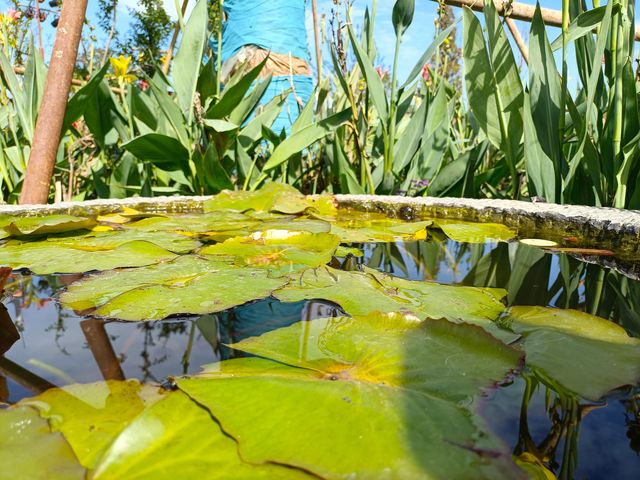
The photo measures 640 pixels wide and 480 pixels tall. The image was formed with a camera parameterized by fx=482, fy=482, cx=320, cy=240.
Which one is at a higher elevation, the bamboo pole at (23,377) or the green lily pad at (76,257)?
the green lily pad at (76,257)

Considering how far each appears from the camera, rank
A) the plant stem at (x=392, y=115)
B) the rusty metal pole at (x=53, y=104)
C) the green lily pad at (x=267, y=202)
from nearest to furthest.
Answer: the rusty metal pole at (x=53, y=104)
the green lily pad at (x=267, y=202)
the plant stem at (x=392, y=115)

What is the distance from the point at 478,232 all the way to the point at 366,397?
0.86 m

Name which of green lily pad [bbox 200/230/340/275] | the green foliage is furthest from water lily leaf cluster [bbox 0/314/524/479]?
the green foliage

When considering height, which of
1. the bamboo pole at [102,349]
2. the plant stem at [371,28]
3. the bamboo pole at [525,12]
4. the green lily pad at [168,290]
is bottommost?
the bamboo pole at [102,349]

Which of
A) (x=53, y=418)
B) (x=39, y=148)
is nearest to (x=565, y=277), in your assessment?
(x=53, y=418)

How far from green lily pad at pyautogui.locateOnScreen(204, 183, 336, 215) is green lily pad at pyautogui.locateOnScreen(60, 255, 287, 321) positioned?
0.73 m

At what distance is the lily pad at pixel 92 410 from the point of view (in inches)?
14.4

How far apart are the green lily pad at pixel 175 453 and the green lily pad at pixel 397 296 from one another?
11.7 inches

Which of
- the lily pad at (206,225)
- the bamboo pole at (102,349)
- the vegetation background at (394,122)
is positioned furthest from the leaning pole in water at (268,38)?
the bamboo pole at (102,349)

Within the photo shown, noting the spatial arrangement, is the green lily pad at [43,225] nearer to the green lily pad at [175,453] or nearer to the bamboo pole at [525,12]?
the green lily pad at [175,453]

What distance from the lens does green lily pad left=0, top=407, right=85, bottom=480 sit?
0.32m

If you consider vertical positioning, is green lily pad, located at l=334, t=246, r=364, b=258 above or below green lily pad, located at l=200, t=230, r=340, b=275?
below

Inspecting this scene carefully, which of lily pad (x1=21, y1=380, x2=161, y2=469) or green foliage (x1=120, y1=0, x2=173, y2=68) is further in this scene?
green foliage (x1=120, y1=0, x2=173, y2=68)

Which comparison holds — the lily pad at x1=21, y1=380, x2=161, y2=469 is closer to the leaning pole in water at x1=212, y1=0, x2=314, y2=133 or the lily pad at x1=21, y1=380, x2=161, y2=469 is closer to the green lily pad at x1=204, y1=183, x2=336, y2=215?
the green lily pad at x1=204, y1=183, x2=336, y2=215
